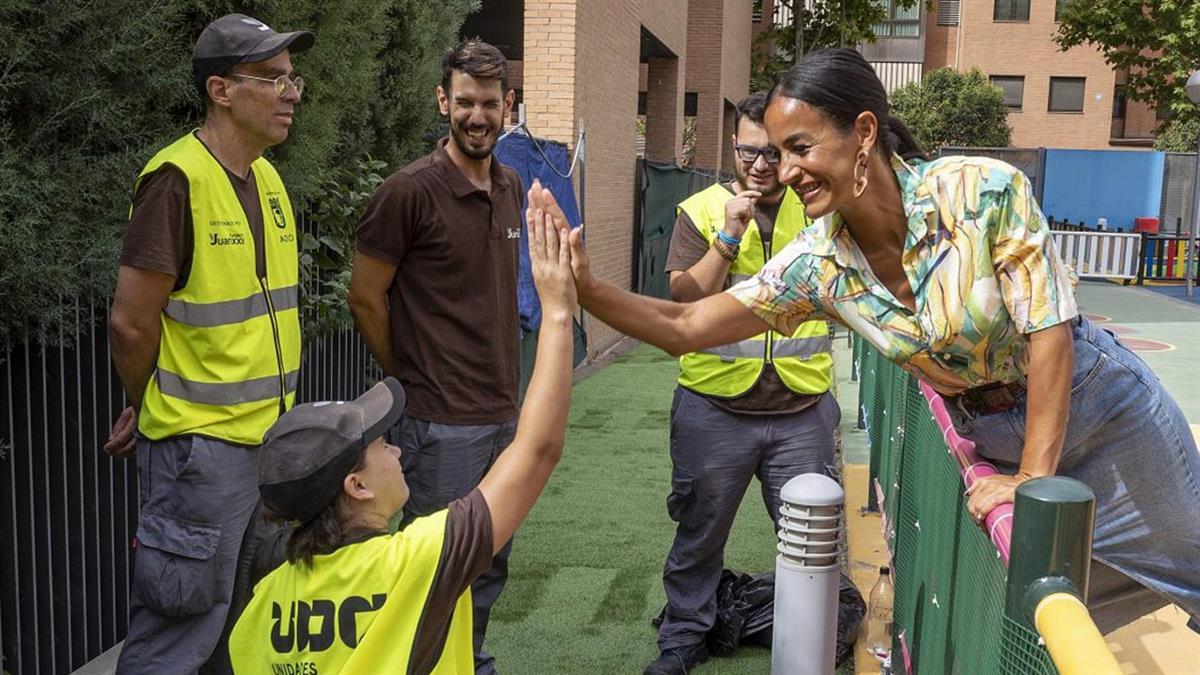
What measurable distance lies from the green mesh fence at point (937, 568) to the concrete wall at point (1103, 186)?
93.7 feet

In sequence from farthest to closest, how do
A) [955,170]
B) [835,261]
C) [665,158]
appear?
1. [665,158]
2. [835,261]
3. [955,170]

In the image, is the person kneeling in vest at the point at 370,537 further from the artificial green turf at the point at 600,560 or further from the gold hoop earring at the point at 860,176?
the artificial green turf at the point at 600,560

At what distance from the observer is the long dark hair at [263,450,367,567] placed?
2.49 meters

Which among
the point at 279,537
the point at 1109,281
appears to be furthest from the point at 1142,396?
the point at 1109,281

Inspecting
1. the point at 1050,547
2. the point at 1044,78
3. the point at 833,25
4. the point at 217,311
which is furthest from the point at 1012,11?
the point at 1050,547

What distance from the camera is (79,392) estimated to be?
445 centimetres

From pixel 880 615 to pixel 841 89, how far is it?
3.27 m

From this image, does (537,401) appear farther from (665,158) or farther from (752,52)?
(752,52)

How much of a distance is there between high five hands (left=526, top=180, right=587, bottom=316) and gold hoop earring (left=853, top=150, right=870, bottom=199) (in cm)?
68

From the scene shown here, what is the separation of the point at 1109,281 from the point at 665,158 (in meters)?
10.4

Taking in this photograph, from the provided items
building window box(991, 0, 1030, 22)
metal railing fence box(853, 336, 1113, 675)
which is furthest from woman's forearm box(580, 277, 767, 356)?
building window box(991, 0, 1030, 22)

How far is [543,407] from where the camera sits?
2.63m

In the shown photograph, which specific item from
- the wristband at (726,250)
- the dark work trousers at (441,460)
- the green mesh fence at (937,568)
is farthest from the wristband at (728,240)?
the dark work trousers at (441,460)

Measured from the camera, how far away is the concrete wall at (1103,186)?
31500mm
